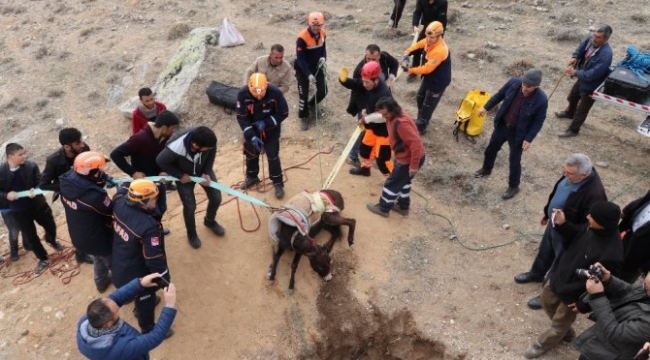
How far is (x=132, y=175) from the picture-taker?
586cm

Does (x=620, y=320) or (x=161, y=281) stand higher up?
(x=620, y=320)

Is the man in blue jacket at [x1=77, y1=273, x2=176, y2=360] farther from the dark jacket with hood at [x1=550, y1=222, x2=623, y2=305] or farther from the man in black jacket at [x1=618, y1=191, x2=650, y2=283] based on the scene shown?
the man in black jacket at [x1=618, y1=191, x2=650, y2=283]

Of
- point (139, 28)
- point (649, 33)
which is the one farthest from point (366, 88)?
point (139, 28)

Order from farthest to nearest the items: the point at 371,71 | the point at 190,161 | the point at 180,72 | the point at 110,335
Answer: the point at 180,72, the point at 371,71, the point at 190,161, the point at 110,335

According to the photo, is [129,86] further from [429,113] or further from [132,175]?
[429,113]

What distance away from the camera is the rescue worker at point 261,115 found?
248 inches

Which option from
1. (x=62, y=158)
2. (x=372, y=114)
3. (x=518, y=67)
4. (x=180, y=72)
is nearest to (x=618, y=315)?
(x=372, y=114)

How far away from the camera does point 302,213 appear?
5.75 meters

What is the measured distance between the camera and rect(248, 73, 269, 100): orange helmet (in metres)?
6.21

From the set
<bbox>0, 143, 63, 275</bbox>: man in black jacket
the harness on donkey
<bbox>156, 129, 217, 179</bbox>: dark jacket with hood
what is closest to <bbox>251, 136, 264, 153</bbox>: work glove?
<bbox>156, 129, 217, 179</bbox>: dark jacket with hood

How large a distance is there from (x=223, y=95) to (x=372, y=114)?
457 cm

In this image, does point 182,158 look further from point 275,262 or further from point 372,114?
point 372,114

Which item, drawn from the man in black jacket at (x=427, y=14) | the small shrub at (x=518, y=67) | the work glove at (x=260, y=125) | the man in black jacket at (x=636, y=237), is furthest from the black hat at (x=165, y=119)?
the small shrub at (x=518, y=67)

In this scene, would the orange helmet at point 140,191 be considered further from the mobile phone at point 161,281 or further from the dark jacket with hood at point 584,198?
the dark jacket with hood at point 584,198
